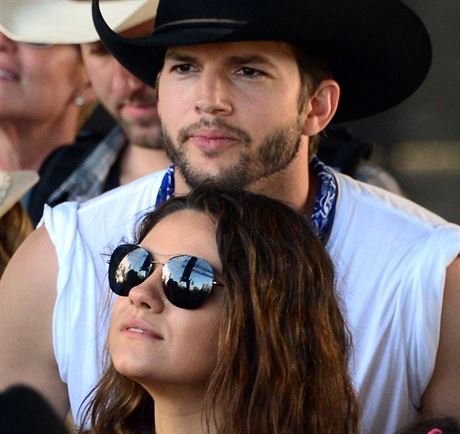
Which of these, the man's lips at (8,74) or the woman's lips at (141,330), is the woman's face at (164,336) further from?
the man's lips at (8,74)

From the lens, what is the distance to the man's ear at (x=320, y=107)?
3818mm

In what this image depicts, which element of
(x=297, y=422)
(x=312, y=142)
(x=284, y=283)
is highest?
(x=312, y=142)

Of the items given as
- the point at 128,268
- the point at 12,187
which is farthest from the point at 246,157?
the point at 12,187

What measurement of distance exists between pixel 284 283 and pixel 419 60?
1165 mm

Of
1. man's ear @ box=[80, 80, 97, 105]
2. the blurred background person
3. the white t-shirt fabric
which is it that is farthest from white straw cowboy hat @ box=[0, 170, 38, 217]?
man's ear @ box=[80, 80, 97, 105]

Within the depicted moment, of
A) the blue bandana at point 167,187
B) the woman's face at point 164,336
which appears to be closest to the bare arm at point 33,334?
the blue bandana at point 167,187

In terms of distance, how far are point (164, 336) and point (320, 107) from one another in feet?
4.11

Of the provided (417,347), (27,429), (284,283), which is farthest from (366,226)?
(27,429)

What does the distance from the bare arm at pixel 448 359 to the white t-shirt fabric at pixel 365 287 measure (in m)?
0.03

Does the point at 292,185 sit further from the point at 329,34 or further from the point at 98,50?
the point at 98,50

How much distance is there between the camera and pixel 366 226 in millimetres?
3680

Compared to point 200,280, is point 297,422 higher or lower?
lower

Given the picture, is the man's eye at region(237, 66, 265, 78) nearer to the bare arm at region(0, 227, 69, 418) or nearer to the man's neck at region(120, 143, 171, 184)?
the bare arm at region(0, 227, 69, 418)

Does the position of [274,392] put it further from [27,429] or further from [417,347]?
[27,429]
